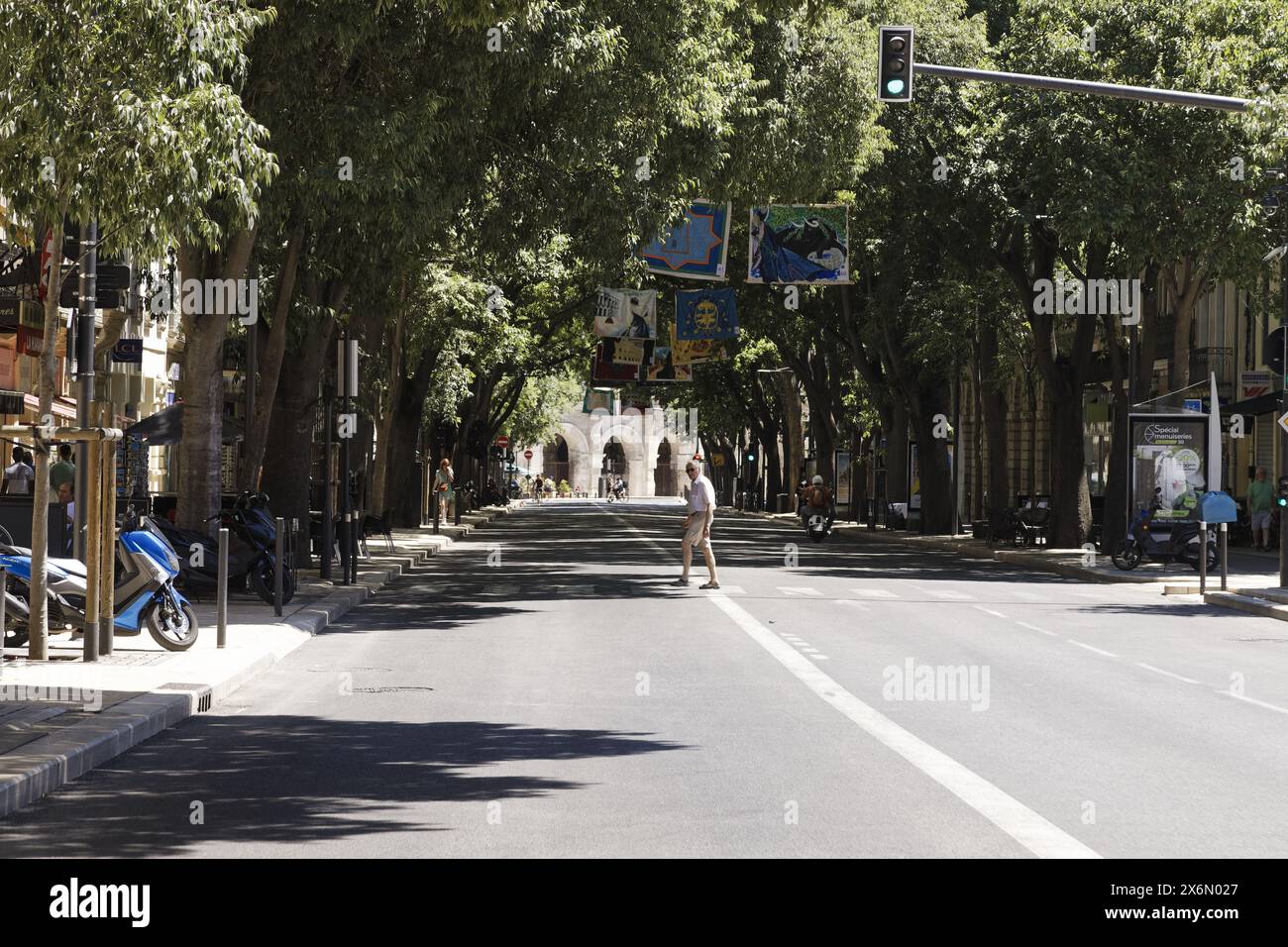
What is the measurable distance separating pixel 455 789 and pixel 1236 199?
23668mm

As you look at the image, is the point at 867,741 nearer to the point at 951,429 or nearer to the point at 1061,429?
the point at 1061,429

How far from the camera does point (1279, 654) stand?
1717cm

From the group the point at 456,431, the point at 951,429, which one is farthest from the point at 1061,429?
the point at 456,431

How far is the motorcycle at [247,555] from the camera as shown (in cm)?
1984

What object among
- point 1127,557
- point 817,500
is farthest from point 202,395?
point 817,500

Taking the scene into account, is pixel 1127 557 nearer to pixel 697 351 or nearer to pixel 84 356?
pixel 84 356

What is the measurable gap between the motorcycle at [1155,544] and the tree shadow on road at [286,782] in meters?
21.7

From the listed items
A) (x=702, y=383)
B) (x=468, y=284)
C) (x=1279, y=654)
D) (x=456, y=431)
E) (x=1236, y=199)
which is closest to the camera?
(x=1279, y=654)

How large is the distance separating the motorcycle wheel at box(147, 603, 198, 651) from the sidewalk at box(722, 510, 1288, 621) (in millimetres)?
12961

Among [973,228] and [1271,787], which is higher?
[973,228]

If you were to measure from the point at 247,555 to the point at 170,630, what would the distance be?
5.85 metres

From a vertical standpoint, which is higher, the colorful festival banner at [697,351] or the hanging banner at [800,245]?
the hanging banner at [800,245]

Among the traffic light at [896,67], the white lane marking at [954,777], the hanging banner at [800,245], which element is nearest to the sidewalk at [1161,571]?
the hanging banner at [800,245]

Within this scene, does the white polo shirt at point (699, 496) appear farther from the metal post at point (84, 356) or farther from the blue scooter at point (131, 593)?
the blue scooter at point (131, 593)
